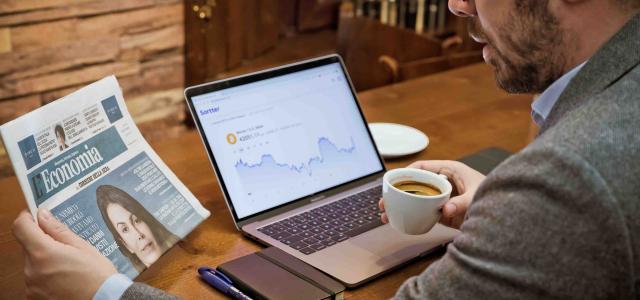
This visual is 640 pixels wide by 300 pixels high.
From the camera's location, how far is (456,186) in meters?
1.31

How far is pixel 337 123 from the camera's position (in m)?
1.45

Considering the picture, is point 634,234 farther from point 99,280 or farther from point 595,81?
point 99,280

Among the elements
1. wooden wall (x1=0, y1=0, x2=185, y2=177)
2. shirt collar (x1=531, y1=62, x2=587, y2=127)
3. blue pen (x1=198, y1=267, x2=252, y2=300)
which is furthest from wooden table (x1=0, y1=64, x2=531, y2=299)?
wooden wall (x1=0, y1=0, x2=185, y2=177)

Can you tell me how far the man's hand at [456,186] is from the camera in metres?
1.19

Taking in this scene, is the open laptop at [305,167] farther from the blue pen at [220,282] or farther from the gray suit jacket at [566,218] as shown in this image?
the gray suit jacket at [566,218]

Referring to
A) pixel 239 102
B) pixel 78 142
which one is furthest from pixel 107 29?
pixel 78 142

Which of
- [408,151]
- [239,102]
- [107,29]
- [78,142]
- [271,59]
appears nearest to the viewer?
[78,142]

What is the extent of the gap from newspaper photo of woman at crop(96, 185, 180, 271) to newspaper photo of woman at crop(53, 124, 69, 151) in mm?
86

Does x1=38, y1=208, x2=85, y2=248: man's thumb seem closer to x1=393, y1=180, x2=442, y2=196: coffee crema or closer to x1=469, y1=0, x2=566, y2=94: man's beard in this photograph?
x1=393, y1=180, x2=442, y2=196: coffee crema

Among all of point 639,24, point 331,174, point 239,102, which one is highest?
point 639,24

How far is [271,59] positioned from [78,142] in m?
1.86

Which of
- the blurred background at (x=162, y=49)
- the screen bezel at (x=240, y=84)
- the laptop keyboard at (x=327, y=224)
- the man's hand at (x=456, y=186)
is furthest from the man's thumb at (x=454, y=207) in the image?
the blurred background at (x=162, y=49)

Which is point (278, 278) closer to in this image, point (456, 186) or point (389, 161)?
point (456, 186)

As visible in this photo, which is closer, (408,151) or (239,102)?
(239,102)
